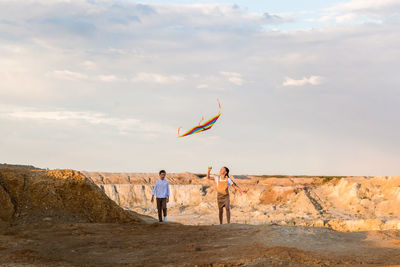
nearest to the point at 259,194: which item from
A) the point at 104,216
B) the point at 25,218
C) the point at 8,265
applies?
the point at 104,216

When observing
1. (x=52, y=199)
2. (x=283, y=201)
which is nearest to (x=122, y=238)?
(x=52, y=199)

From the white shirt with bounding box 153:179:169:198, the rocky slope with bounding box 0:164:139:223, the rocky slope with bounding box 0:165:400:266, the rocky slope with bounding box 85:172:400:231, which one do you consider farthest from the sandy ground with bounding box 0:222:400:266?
the rocky slope with bounding box 85:172:400:231

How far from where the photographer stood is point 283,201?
3058cm

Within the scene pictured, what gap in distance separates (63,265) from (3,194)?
23.7ft

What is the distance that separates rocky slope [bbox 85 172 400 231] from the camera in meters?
26.3

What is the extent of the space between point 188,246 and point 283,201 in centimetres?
1954

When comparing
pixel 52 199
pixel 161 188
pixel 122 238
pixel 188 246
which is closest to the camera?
pixel 188 246

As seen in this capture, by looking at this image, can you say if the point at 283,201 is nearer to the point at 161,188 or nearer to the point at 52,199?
the point at 161,188

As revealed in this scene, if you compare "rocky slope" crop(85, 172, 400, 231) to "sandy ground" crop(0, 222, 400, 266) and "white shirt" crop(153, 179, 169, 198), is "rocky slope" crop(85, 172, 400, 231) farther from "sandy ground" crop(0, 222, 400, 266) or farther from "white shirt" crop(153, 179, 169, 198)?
"sandy ground" crop(0, 222, 400, 266)

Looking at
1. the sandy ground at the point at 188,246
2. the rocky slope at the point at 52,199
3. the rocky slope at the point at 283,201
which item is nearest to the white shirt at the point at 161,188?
the sandy ground at the point at 188,246

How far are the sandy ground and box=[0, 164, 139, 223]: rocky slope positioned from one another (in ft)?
3.05

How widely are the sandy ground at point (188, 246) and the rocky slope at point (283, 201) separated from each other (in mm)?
10204

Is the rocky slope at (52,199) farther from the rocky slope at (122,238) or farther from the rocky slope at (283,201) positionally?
the rocky slope at (283,201)

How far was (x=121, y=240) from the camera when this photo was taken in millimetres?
13172
